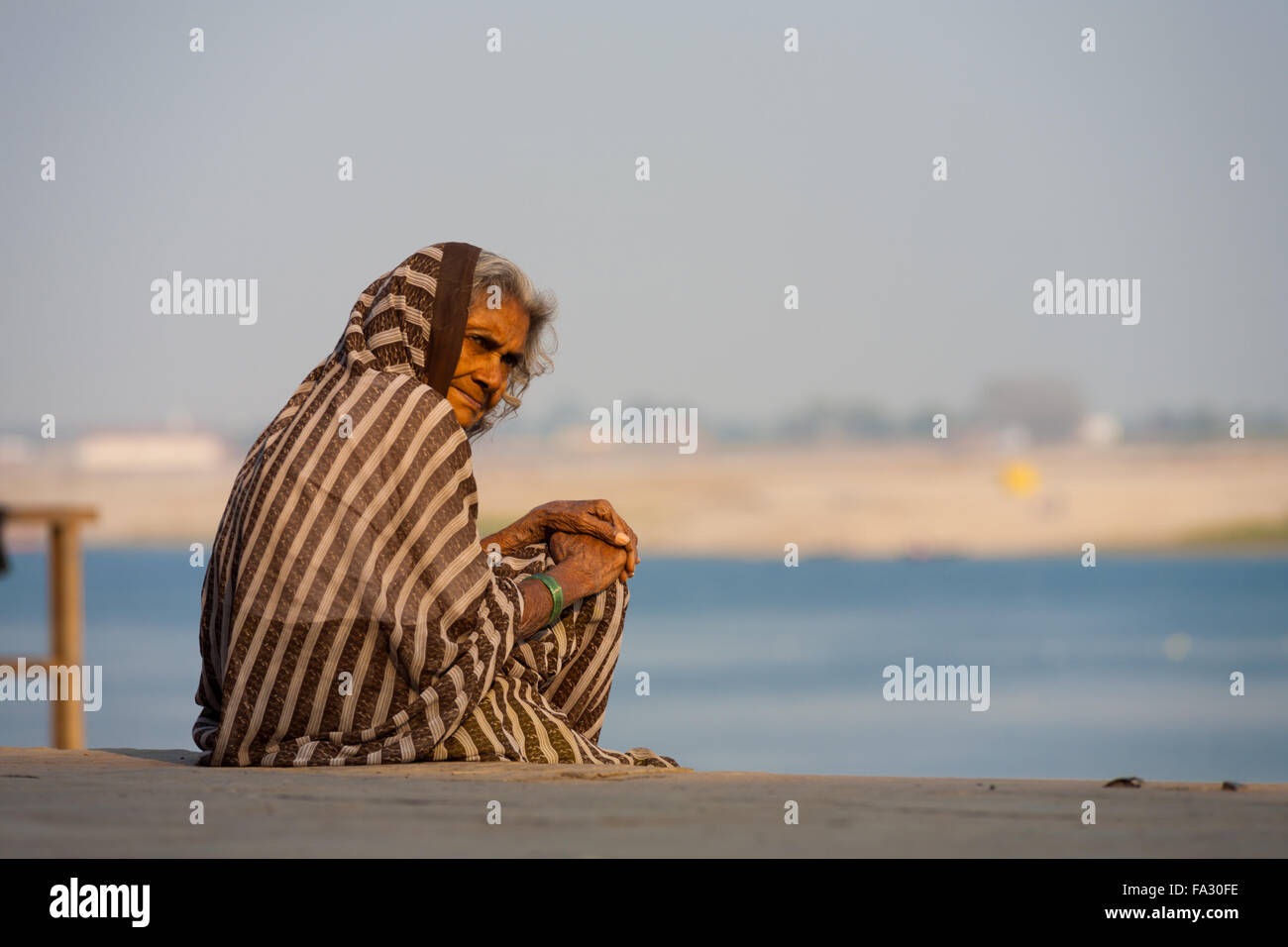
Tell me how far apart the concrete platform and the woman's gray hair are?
4.16 ft

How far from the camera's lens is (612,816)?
2.56 meters

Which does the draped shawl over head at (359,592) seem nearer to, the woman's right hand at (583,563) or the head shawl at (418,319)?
the head shawl at (418,319)

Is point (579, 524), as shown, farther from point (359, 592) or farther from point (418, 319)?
point (359, 592)

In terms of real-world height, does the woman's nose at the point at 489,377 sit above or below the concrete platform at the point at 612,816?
above

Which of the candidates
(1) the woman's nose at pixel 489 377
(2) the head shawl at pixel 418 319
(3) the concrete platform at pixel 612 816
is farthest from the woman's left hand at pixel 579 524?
(3) the concrete platform at pixel 612 816

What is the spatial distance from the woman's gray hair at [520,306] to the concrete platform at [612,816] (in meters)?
1.27

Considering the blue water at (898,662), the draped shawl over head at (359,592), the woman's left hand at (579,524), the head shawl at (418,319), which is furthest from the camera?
the blue water at (898,662)

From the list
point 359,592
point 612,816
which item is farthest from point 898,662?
point 612,816

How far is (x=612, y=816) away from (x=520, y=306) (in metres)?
1.77

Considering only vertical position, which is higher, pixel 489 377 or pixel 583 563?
pixel 489 377

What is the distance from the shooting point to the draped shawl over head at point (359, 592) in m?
3.43

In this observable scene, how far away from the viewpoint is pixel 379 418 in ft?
11.5
